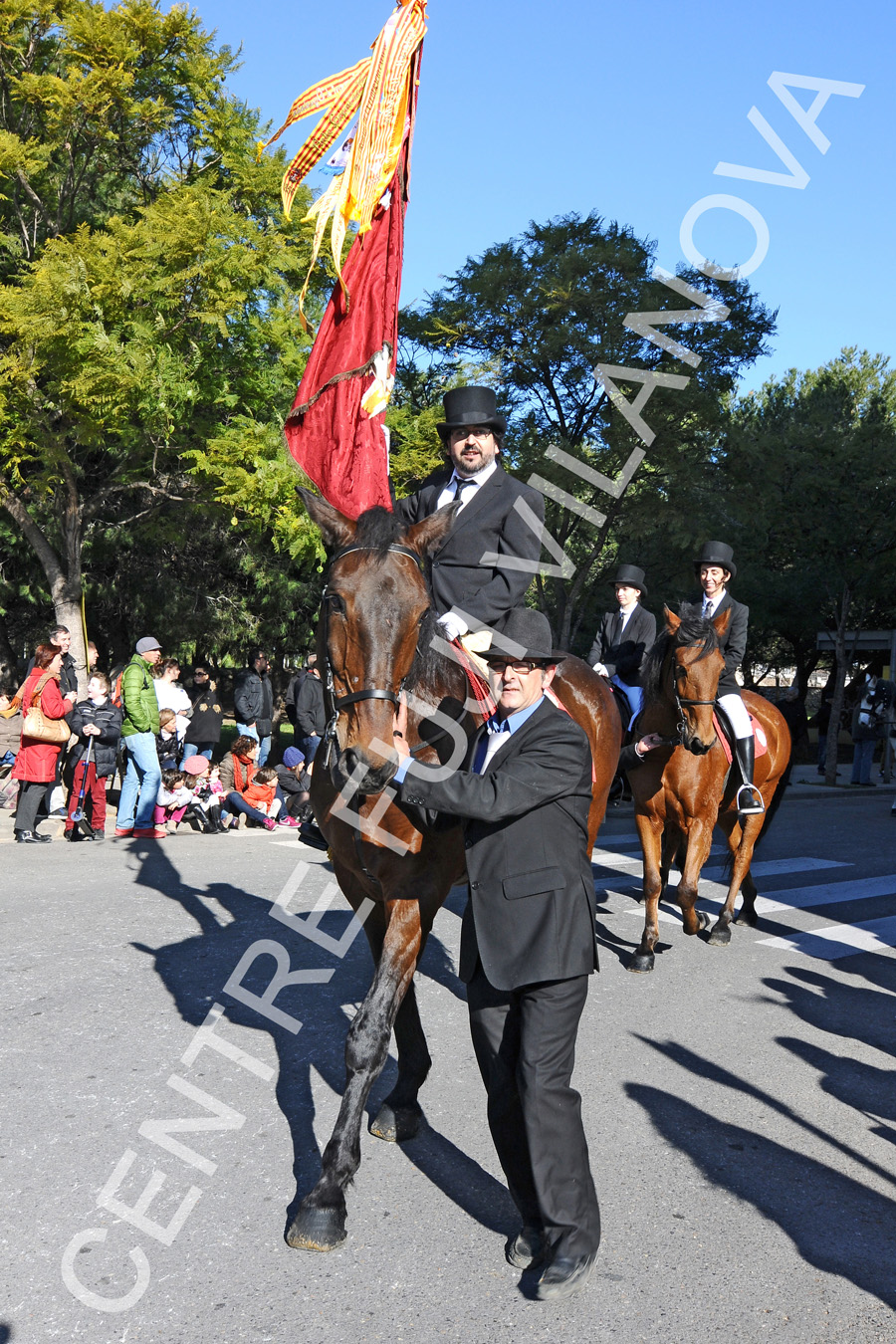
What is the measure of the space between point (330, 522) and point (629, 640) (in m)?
5.44

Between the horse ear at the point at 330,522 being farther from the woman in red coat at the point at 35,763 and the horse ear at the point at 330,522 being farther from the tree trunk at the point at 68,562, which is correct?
the tree trunk at the point at 68,562

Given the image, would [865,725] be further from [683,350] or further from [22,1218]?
[22,1218]

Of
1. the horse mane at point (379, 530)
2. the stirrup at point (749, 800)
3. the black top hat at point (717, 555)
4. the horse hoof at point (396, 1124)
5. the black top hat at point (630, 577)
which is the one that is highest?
the black top hat at point (717, 555)

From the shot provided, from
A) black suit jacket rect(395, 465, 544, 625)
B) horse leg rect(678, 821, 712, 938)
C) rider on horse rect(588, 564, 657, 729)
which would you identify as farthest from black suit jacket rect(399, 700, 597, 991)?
rider on horse rect(588, 564, 657, 729)

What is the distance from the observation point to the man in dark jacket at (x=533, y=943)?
331cm

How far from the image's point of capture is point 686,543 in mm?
19891

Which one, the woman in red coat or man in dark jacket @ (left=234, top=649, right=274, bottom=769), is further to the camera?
man in dark jacket @ (left=234, top=649, right=274, bottom=769)

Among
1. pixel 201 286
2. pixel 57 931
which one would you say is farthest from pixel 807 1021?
pixel 201 286

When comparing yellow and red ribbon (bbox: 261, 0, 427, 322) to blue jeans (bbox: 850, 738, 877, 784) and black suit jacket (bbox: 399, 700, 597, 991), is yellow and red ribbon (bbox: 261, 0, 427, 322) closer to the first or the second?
black suit jacket (bbox: 399, 700, 597, 991)

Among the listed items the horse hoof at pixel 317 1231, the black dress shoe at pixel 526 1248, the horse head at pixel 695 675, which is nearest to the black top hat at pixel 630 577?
the horse head at pixel 695 675

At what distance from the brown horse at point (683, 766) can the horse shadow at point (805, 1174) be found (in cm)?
198

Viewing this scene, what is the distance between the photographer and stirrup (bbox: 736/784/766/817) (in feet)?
26.5

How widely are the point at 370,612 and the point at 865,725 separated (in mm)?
19787

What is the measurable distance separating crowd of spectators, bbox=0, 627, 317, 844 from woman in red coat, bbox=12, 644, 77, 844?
1 centimetres
